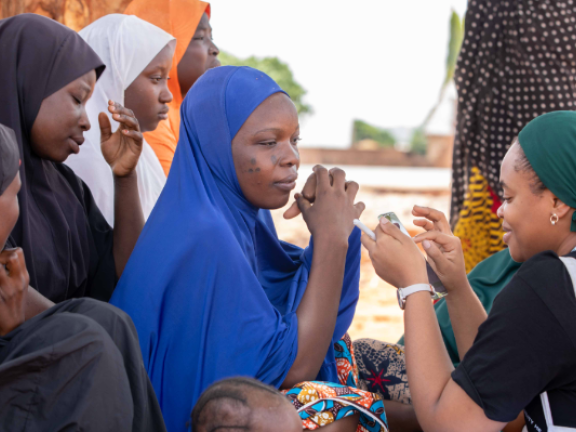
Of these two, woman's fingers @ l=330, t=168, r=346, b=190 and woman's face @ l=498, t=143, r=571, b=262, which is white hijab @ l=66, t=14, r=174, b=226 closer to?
woman's fingers @ l=330, t=168, r=346, b=190

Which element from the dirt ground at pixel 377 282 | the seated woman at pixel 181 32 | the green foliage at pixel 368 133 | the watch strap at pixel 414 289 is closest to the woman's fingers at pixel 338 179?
the watch strap at pixel 414 289

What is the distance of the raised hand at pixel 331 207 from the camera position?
2.09 metres

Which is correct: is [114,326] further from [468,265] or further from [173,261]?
[468,265]

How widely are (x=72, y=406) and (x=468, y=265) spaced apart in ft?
11.1

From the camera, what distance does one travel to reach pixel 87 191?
247cm

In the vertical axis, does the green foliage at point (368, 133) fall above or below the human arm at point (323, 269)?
below

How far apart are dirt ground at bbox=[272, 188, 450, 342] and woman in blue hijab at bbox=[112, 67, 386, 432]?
3.72 m

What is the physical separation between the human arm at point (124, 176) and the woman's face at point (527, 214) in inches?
58.5

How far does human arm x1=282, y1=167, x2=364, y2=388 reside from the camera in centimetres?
195

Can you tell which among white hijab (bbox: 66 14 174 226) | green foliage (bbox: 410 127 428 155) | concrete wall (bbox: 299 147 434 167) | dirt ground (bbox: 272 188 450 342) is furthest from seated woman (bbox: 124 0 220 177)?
green foliage (bbox: 410 127 428 155)

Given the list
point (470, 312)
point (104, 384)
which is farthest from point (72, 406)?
point (470, 312)

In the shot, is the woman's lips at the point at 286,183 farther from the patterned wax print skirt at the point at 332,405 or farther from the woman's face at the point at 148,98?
the woman's face at the point at 148,98

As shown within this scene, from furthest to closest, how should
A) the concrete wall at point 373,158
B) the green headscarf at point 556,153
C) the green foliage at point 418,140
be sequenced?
the green foliage at point 418,140 → the concrete wall at point 373,158 → the green headscarf at point 556,153

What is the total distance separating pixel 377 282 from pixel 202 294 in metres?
6.38
